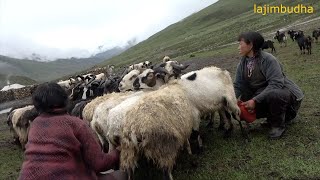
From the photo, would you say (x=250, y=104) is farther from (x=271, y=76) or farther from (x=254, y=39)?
(x=254, y=39)

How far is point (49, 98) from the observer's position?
436 cm

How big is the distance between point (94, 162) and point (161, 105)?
1.96 metres

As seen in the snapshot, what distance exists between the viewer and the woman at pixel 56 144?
4.30m

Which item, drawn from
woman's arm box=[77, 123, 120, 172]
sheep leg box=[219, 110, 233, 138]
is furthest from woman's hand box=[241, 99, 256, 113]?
woman's arm box=[77, 123, 120, 172]

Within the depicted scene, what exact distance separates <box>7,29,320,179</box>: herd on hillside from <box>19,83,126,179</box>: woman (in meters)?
1.21

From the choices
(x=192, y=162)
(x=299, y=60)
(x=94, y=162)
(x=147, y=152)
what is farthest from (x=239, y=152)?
(x=299, y=60)

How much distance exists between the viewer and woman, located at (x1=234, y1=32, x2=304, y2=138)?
25.6 ft

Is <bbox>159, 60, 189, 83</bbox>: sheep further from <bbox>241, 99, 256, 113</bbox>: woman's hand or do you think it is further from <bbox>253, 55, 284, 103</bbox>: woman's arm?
<bbox>253, 55, 284, 103</bbox>: woman's arm

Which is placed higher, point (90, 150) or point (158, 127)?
point (90, 150)

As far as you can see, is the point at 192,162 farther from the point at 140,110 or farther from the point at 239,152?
the point at 140,110

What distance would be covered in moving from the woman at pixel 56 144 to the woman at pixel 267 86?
427 centimetres

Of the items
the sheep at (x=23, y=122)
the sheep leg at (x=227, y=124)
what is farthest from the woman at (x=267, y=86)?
the sheep at (x=23, y=122)

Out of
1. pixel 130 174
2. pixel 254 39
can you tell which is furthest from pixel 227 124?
pixel 130 174

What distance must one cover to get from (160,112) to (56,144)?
6.76 feet
